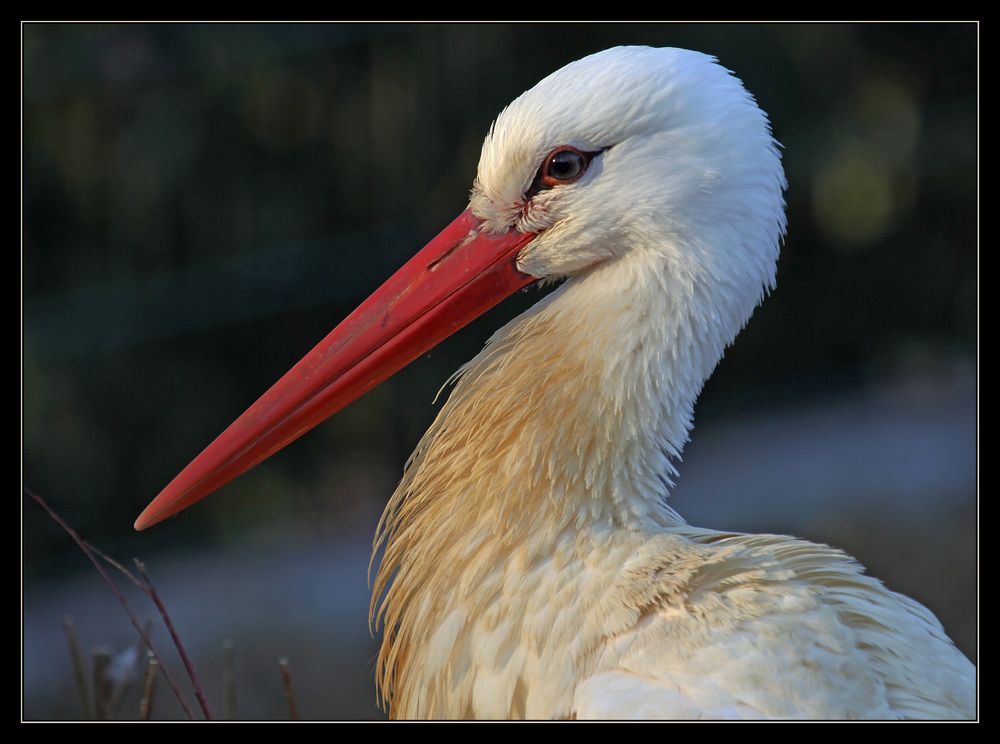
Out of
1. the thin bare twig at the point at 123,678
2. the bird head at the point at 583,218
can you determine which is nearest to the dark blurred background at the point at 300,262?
the thin bare twig at the point at 123,678

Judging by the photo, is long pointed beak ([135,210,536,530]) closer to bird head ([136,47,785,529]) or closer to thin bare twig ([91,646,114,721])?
bird head ([136,47,785,529])

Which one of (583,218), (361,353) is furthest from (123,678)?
(583,218)

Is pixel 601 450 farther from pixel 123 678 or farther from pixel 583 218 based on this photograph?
pixel 123 678

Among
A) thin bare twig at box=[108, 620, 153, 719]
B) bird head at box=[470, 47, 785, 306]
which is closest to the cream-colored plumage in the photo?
bird head at box=[470, 47, 785, 306]

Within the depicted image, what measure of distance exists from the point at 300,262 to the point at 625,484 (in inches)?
94.4

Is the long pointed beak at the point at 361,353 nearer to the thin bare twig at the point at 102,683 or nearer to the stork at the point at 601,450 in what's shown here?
the stork at the point at 601,450

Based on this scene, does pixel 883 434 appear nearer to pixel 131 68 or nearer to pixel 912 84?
pixel 912 84

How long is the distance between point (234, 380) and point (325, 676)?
3.20ft

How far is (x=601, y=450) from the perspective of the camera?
1.31 meters

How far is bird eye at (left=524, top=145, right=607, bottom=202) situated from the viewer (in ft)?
4.41

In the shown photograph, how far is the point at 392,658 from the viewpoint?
1452 mm

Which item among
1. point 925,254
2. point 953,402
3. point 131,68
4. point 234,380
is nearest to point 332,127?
point 131,68

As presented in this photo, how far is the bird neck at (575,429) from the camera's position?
130 cm

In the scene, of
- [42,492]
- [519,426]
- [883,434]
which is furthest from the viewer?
[883,434]
